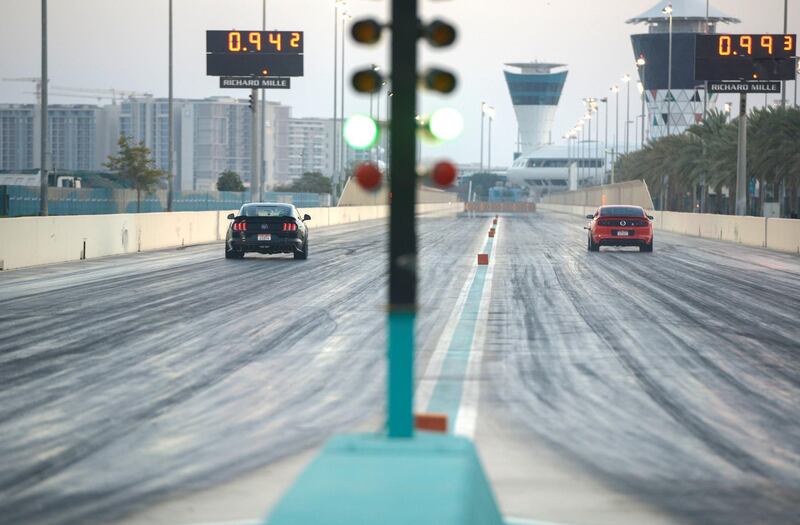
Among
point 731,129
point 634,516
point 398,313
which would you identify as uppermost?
point 731,129

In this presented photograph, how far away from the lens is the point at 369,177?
6.72 m

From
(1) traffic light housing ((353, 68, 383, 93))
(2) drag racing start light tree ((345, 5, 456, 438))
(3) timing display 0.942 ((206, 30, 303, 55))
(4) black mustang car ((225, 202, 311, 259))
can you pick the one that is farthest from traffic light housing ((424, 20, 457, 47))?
(3) timing display 0.942 ((206, 30, 303, 55))

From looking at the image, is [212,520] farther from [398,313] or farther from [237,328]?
[237,328]

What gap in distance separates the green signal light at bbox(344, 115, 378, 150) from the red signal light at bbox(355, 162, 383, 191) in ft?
1.71

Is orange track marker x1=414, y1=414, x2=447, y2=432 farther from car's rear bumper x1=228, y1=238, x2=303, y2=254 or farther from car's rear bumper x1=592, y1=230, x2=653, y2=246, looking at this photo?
car's rear bumper x1=592, y1=230, x2=653, y2=246

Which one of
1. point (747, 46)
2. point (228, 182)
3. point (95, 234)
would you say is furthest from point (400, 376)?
point (228, 182)

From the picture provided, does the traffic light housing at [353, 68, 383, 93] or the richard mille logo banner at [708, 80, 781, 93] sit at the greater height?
the richard mille logo banner at [708, 80, 781, 93]

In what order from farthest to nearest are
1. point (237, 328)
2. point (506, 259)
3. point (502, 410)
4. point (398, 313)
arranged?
point (506, 259) → point (237, 328) → point (502, 410) → point (398, 313)

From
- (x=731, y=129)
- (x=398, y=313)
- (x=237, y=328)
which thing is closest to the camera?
(x=398, y=313)

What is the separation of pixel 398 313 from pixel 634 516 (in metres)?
1.77

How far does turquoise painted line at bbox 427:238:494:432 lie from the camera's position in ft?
34.7

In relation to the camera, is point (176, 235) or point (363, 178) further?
point (176, 235)

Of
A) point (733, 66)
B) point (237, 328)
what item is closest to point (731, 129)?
point (733, 66)

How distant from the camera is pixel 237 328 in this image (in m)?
16.7
